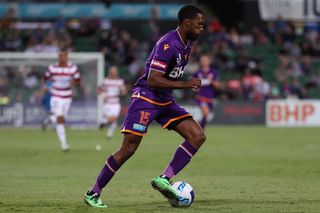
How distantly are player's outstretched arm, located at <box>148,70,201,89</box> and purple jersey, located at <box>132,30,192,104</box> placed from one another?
7cm

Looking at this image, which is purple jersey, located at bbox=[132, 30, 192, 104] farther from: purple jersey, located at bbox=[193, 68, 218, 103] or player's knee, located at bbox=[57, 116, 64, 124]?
purple jersey, located at bbox=[193, 68, 218, 103]

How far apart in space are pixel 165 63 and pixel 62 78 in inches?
476

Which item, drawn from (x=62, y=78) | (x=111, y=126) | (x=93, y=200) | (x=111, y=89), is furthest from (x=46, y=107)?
(x=93, y=200)

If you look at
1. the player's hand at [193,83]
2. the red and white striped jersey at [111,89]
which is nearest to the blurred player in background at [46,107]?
the red and white striped jersey at [111,89]

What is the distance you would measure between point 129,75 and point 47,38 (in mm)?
4037

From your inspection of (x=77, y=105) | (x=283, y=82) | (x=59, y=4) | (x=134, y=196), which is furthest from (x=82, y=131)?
(x=134, y=196)

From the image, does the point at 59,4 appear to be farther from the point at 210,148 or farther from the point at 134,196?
the point at 134,196

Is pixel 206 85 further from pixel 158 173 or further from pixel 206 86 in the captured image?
pixel 158 173

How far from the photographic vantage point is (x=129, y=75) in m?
35.7

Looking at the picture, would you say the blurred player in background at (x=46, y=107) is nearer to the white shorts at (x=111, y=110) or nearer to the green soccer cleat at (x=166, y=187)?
the white shorts at (x=111, y=110)

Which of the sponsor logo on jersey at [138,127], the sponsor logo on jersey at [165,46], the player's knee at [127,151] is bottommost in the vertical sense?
the player's knee at [127,151]

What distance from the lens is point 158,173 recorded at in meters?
15.2

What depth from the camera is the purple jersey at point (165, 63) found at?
10.3 meters

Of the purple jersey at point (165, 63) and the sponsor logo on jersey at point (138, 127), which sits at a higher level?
the purple jersey at point (165, 63)
